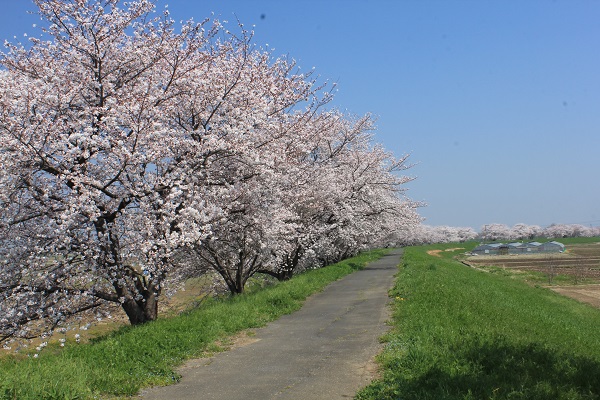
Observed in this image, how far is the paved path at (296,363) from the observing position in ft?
21.8

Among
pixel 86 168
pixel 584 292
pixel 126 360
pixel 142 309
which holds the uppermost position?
pixel 86 168

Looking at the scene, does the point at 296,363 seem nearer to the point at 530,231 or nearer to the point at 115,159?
the point at 115,159

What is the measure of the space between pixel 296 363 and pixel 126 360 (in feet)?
8.34

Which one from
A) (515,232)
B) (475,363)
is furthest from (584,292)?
(515,232)

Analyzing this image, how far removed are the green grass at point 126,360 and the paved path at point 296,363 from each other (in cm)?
36

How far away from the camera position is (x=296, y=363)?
8.02 meters

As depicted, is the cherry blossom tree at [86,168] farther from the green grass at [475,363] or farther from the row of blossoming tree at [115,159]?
the green grass at [475,363]

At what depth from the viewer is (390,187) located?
3362 cm

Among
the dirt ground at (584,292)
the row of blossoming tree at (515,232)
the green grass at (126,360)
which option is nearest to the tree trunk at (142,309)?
the green grass at (126,360)

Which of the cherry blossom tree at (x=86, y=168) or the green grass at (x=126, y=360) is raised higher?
the cherry blossom tree at (x=86, y=168)

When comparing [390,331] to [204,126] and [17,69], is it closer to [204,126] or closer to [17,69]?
[204,126]

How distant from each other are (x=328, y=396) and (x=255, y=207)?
29.5 feet

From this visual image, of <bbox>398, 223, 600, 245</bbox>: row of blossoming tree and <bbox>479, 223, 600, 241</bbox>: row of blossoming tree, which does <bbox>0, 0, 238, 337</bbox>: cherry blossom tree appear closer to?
<bbox>398, 223, 600, 245</bbox>: row of blossoming tree

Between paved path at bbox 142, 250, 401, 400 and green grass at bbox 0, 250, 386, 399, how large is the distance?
36cm
